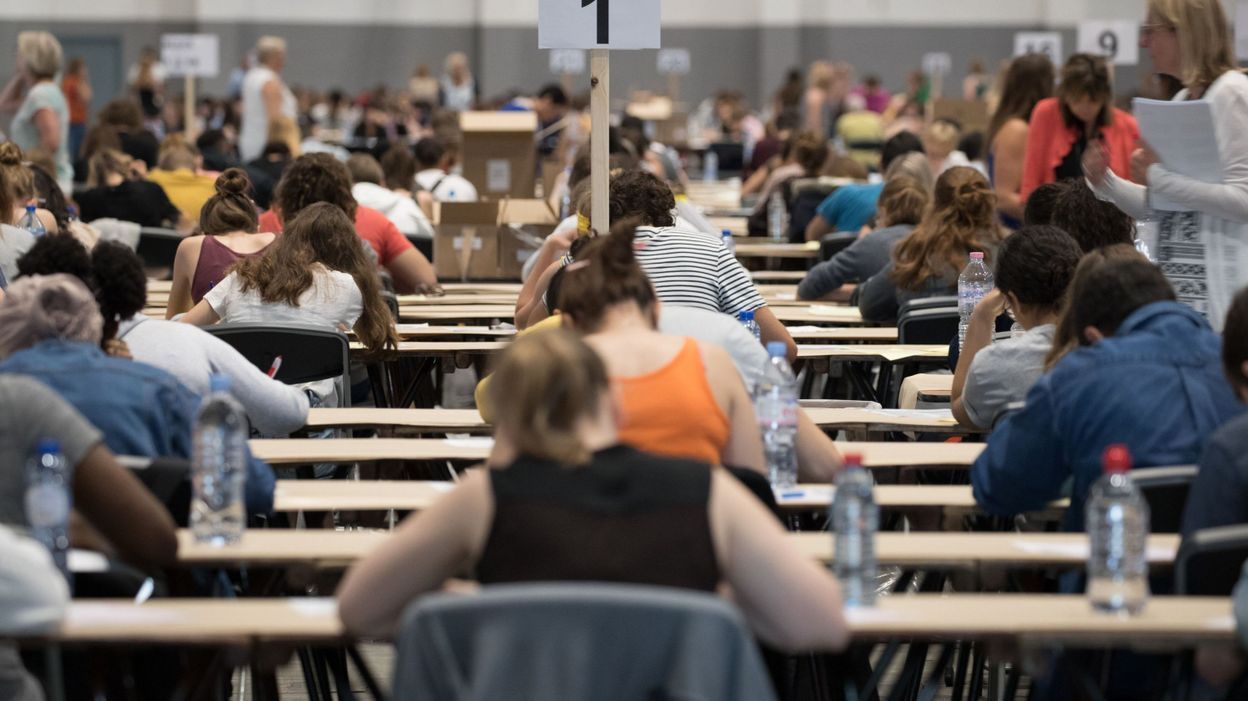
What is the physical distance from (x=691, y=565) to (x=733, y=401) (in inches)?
36.1

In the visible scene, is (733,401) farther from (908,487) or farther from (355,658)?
(355,658)

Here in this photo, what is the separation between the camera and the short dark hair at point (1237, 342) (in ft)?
10.2

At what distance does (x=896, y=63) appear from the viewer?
2625cm

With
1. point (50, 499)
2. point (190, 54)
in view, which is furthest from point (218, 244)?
point (190, 54)

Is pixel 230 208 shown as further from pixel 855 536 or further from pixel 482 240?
pixel 855 536

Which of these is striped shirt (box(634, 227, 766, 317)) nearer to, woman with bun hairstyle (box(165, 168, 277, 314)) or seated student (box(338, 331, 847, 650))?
woman with bun hairstyle (box(165, 168, 277, 314))

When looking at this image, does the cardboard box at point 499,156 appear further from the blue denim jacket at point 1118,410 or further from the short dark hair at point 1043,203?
the blue denim jacket at point 1118,410

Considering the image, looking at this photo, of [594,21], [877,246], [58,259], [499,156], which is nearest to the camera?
[58,259]

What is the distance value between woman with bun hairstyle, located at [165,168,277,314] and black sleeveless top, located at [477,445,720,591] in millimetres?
3688

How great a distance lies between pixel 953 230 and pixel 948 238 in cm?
3

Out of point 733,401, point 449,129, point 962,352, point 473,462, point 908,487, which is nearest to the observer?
point 733,401

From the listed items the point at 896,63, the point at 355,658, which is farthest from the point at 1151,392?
the point at 896,63

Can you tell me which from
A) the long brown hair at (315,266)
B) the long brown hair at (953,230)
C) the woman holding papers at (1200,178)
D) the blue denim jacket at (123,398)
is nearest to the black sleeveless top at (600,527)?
the blue denim jacket at (123,398)

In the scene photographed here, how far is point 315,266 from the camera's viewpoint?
576 cm
